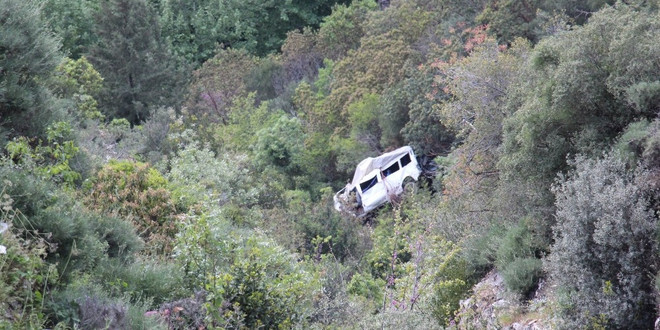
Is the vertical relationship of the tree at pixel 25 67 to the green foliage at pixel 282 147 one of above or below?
above

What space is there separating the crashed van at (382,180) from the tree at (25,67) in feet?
46.2

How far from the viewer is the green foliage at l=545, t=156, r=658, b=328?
979cm

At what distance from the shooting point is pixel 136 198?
14.6 metres

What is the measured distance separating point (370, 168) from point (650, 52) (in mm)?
15938

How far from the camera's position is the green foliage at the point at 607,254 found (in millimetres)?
9789

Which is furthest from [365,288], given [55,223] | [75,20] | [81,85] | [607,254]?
[75,20]

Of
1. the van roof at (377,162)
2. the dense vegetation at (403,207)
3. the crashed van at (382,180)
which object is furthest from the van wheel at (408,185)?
the van roof at (377,162)

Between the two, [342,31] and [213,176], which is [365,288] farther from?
[342,31]

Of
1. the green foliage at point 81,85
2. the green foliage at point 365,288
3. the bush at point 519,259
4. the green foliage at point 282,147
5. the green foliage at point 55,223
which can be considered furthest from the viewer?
the green foliage at point 282,147

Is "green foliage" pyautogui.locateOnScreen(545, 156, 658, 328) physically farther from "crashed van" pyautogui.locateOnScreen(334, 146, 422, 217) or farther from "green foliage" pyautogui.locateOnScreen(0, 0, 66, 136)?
"crashed van" pyautogui.locateOnScreen(334, 146, 422, 217)

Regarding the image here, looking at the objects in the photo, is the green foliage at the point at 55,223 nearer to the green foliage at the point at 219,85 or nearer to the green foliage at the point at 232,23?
the green foliage at the point at 219,85

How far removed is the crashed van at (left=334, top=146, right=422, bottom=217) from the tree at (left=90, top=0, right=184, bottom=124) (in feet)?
44.4

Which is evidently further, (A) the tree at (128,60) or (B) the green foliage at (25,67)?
(A) the tree at (128,60)

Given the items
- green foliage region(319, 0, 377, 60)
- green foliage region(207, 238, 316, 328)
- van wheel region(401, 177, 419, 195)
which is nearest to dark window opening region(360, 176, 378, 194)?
van wheel region(401, 177, 419, 195)
